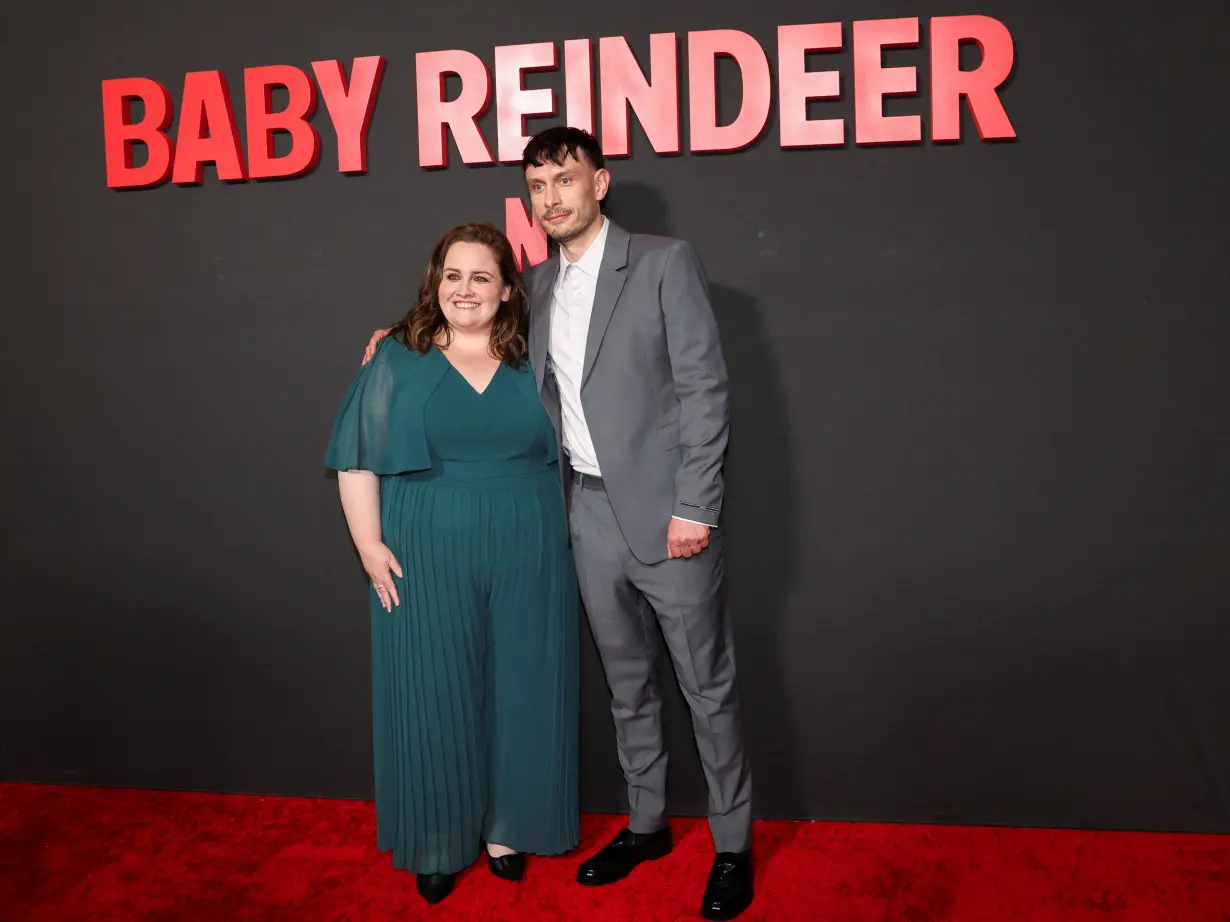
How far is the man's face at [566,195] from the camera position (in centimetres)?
216

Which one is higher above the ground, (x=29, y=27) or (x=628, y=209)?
(x=29, y=27)

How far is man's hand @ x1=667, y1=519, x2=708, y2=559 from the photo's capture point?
7.00 feet

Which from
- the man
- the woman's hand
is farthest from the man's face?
the woman's hand

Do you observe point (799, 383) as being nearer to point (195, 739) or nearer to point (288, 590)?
point (288, 590)

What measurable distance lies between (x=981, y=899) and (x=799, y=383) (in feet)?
4.45

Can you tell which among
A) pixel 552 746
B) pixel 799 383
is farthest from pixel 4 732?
pixel 799 383

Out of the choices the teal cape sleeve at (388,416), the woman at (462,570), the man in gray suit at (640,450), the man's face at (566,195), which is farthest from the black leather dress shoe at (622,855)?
the man's face at (566,195)

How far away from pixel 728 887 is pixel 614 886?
0.30 meters

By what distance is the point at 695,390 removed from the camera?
2.12 meters

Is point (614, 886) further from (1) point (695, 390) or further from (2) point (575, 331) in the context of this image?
(2) point (575, 331)

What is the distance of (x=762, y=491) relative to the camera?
8.48 ft

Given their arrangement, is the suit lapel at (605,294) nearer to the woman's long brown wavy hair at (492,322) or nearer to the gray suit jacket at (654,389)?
the gray suit jacket at (654,389)

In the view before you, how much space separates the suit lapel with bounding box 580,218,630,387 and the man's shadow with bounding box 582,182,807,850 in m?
0.39

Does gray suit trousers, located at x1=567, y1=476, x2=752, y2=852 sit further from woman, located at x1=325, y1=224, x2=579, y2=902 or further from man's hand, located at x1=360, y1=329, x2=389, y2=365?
man's hand, located at x1=360, y1=329, x2=389, y2=365
